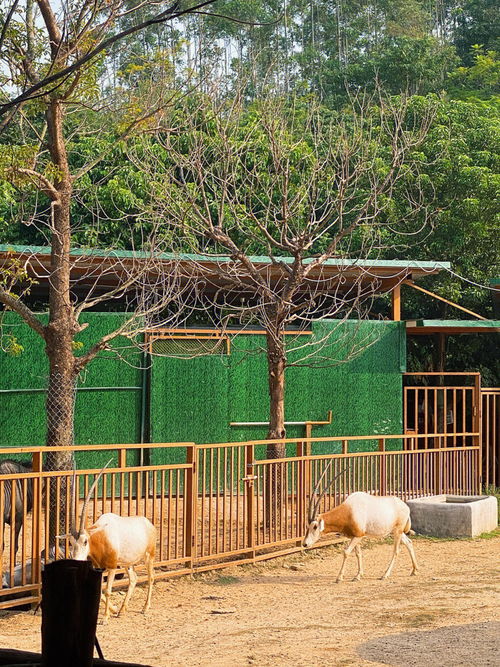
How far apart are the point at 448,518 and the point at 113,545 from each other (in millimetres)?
6069

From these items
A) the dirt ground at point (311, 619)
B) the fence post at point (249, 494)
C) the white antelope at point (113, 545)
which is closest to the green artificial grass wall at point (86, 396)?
the fence post at point (249, 494)

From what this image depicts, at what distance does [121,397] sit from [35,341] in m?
1.58

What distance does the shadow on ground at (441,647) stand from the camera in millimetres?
7227

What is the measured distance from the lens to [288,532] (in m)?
12.7

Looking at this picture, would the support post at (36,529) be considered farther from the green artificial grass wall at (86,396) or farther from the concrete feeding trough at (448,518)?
the concrete feeding trough at (448,518)

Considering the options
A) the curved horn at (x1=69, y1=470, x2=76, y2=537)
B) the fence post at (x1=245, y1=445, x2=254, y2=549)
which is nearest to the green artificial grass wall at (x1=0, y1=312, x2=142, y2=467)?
the fence post at (x1=245, y1=445, x2=254, y2=549)

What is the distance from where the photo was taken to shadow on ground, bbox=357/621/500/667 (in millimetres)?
7227

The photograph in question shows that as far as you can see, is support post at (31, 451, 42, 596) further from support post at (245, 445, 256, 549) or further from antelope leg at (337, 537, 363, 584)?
antelope leg at (337, 537, 363, 584)

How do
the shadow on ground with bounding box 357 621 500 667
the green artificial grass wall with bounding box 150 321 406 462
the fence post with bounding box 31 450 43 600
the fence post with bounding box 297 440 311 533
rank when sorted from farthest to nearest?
the green artificial grass wall with bounding box 150 321 406 462, the fence post with bounding box 297 440 311 533, the fence post with bounding box 31 450 43 600, the shadow on ground with bounding box 357 621 500 667

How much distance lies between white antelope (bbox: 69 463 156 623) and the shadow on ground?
92.0 inches

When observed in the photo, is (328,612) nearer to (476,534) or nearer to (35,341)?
(476,534)

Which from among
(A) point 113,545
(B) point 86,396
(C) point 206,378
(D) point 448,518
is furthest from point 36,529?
(C) point 206,378

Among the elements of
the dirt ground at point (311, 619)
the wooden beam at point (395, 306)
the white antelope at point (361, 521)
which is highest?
the wooden beam at point (395, 306)

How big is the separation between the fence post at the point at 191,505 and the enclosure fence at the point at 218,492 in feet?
0.03
